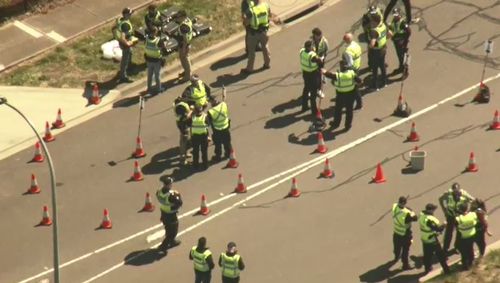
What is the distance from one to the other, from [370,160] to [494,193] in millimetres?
3219

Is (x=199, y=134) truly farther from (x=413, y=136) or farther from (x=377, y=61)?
(x=377, y=61)

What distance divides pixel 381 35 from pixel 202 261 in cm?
962

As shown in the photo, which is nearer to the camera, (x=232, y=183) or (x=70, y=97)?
(x=232, y=183)

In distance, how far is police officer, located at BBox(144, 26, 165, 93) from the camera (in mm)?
40469

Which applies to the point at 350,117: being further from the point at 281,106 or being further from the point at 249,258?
the point at 249,258

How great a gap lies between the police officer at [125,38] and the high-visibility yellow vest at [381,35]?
641cm

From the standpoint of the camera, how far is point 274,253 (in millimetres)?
34656

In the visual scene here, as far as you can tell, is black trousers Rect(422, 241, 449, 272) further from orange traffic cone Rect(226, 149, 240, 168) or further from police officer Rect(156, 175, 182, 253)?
orange traffic cone Rect(226, 149, 240, 168)

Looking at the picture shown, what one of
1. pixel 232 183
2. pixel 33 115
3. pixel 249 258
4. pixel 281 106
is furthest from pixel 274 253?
pixel 33 115

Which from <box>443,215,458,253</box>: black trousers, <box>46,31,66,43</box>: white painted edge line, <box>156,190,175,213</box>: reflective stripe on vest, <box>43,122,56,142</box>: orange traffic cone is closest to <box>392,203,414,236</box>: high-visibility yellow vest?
<box>443,215,458,253</box>: black trousers

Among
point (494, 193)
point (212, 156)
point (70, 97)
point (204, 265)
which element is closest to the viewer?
point (204, 265)

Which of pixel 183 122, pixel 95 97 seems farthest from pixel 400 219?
pixel 95 97

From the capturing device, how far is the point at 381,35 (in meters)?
39.8

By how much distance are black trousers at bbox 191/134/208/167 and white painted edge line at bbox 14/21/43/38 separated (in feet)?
27.1
